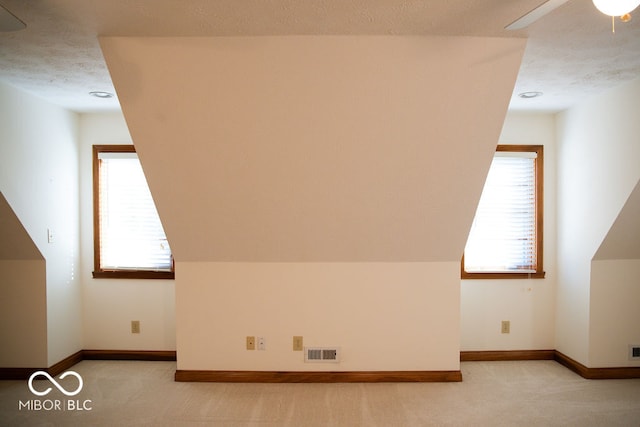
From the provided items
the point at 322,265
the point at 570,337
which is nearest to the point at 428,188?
the point at 322,265

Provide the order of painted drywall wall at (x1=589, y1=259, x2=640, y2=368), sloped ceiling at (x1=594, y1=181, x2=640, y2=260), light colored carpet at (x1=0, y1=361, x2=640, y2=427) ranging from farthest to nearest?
painted drywall wall at (x1=589, y1=259, x2=640, y2=368), sloped ceiling at (x1=594, y1=181, x2=640, y2=260), light colored carpet at (x1=0, y1=361, x2=640, y2=427)

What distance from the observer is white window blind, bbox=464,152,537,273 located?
3.89 metres

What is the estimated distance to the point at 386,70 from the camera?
90.7 inches

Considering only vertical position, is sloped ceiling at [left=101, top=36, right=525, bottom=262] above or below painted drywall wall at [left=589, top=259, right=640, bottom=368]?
above

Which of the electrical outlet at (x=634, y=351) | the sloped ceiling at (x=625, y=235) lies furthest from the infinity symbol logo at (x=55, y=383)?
the electrical outlet at (x=634, y=351)

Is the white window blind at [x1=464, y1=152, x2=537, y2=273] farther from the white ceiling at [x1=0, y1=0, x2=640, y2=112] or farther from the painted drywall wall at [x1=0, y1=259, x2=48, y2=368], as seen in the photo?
the painted drywall wall at [x1=0, y1=259, x2=48, y2=368]

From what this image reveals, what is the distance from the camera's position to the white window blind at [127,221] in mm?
3893

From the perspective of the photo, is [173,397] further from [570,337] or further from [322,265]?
Answer: [570,337]

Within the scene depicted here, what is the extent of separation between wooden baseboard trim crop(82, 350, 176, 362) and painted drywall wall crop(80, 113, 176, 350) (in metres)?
0.04

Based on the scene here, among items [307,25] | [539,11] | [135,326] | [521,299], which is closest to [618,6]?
[539,11]

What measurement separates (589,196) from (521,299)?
111 centimetres

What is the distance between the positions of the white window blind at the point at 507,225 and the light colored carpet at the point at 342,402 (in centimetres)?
97

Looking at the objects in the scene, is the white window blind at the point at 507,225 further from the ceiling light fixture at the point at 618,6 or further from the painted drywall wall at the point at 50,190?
the painted drywall wall at the point at 50,190

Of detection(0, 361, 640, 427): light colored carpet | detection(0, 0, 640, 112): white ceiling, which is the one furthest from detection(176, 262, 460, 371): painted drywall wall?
detection(0, 0, 640, 112): white ceiling
